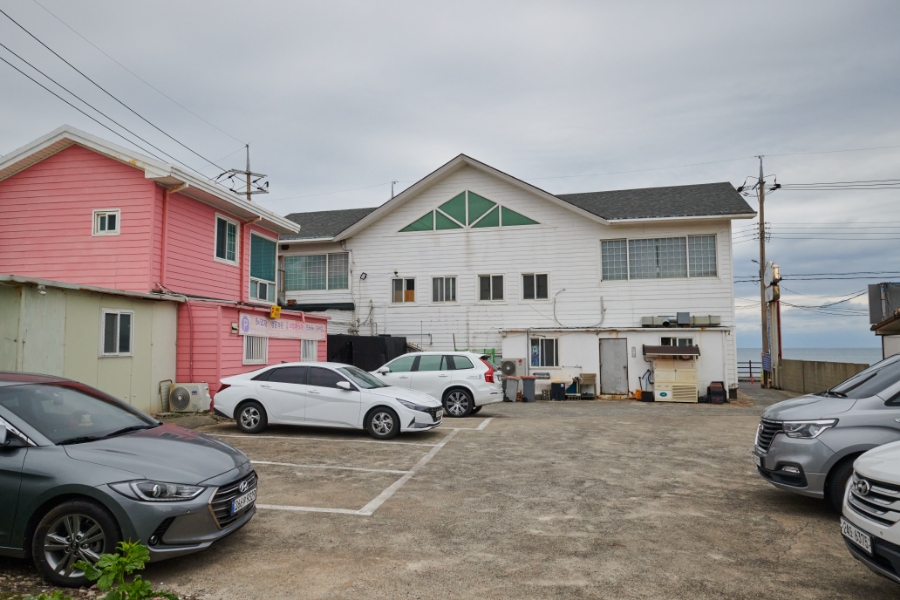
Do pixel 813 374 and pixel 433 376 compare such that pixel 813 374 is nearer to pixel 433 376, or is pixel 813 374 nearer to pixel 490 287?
pixel 490 287

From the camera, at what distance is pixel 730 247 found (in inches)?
896

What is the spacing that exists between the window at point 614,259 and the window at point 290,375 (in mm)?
14930

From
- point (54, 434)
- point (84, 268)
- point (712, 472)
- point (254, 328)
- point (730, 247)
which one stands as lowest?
point (712, 472)

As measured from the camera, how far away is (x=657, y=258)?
2330 cm

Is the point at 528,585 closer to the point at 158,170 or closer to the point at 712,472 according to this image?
the point at 712,472

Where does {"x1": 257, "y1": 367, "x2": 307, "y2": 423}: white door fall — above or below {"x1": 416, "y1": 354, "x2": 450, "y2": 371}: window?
below

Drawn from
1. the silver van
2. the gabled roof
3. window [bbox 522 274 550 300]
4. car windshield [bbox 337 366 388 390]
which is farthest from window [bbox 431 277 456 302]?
the silver van

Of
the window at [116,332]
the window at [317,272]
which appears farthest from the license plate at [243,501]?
the window at [317,272]

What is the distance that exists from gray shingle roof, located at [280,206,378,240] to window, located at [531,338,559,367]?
9.69 m

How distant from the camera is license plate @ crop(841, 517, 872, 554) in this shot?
410 centimetres

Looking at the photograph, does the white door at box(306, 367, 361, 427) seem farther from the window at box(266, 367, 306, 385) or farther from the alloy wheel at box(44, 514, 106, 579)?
the alloy wheel at box(44, 514, 106, 579)

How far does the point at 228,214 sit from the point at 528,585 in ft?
51.4

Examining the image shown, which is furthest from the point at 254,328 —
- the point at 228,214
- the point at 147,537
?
the point at 147,537

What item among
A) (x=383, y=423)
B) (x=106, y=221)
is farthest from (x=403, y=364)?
(x=106, y=221)
